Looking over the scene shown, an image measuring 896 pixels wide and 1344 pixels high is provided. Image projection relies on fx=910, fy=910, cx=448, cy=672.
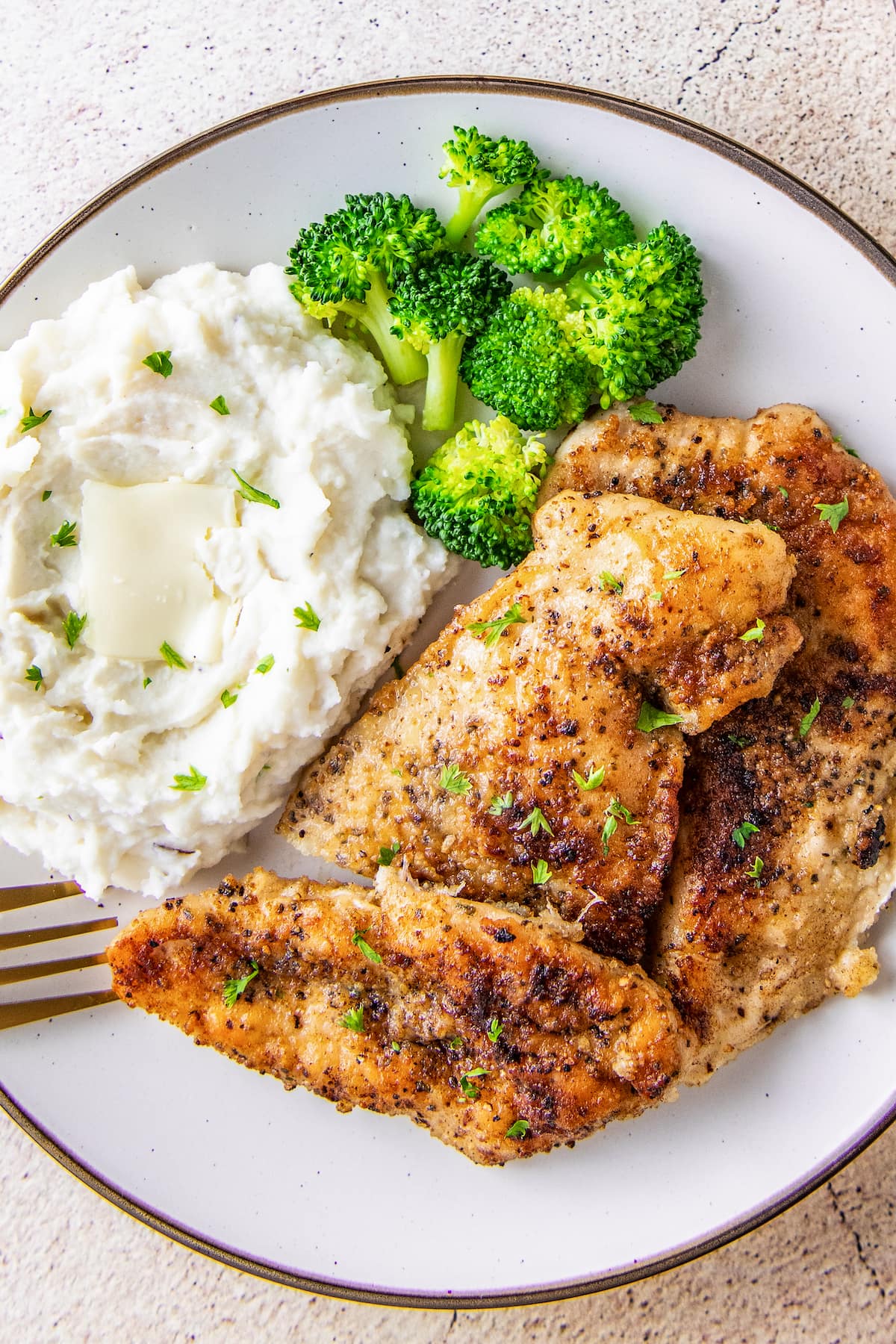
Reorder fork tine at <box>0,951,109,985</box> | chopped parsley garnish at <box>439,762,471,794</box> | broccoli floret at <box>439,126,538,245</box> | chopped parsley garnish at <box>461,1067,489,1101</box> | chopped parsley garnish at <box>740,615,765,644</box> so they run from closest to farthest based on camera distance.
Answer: chopped parsley garnish at <box>740,615,765,644</box>, chopped parsley garnish at <box>461,1067,489,1101</box>, chopped parsley garnish at <box>439,762,471,794</box>, broccoli floret at <box>439,126,538,245</box>, fork tine at <box>0,951,109,985</box>

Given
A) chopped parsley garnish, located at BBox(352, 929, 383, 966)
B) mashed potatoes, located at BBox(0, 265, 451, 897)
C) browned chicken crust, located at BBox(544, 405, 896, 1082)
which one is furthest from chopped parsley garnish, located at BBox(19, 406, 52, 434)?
chopped parsley garnish, located at BBox(352, 929, 383, 966)

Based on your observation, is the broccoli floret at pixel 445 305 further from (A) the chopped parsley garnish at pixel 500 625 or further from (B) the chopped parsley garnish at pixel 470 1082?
(B) the chopped parsley garnish at pixel 470 1082

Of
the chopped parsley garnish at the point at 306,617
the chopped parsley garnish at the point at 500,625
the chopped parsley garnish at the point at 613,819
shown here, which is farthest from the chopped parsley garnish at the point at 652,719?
the chopped parsley garnish at the point at 306,617

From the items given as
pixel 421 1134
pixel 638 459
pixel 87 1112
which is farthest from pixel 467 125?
pixel 87 1112

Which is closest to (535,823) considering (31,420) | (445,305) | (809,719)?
(809,719)

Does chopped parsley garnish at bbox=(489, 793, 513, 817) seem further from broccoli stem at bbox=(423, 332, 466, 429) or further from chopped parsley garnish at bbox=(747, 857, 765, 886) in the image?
broccoli stem at bbox=(423, 332, 466, 429)

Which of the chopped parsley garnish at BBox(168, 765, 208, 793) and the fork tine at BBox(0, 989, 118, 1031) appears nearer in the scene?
the chopped parsley garnish at BBox(168, 765, 208, 793)

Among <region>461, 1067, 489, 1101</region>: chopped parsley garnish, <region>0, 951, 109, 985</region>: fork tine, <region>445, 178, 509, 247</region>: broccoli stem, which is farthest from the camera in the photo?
<region>0, 951, 109, 985</region>: fork tine

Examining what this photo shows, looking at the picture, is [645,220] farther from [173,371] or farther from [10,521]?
[10,521]
